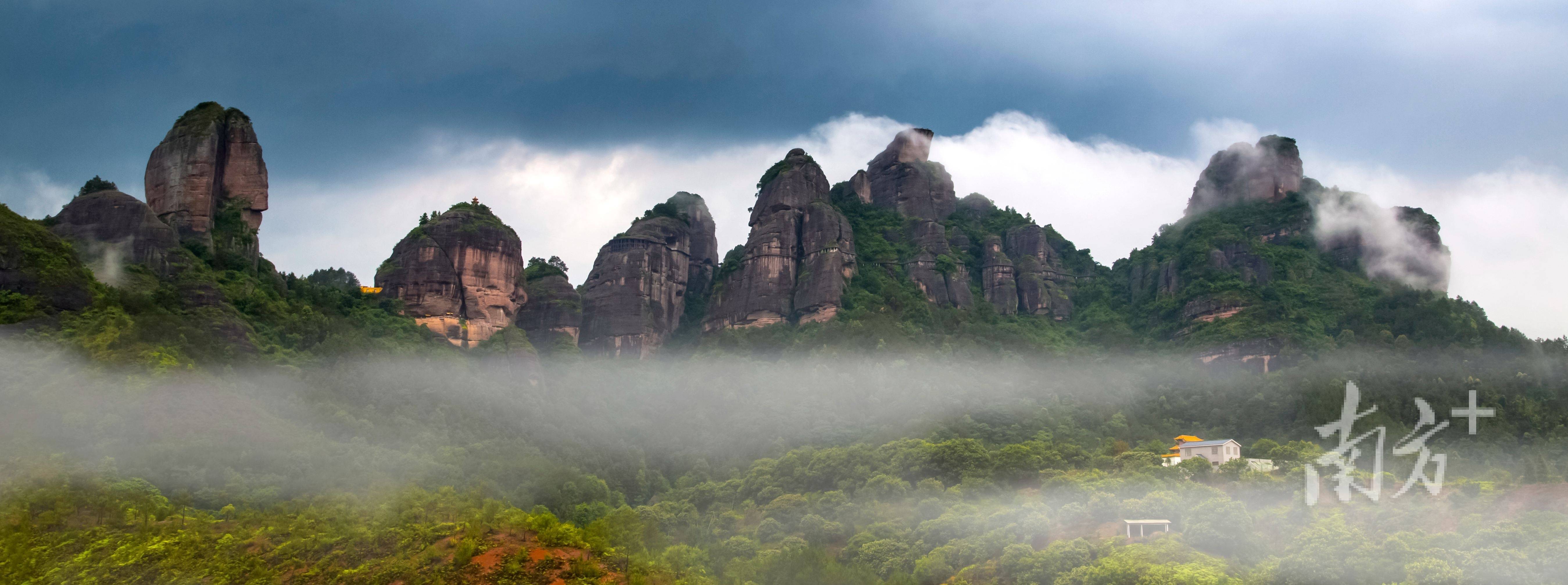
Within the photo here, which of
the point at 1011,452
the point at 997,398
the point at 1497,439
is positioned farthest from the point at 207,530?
the point at 1497,439

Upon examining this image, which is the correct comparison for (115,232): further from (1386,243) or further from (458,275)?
(1386,243)

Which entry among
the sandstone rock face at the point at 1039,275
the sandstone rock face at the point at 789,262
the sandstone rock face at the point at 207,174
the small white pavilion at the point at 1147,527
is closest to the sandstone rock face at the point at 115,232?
the sandstone rock face at the point at 207,174

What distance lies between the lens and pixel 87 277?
2183 inches

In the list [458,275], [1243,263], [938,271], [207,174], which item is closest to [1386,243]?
[1243,263]

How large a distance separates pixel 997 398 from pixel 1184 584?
114 feet

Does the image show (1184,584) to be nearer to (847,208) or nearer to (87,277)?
(87,277)

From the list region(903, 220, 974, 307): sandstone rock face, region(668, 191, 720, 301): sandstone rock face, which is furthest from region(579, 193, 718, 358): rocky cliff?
region(903, 220, 974, 307): sandstone rock face

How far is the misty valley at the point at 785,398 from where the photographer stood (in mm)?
43094

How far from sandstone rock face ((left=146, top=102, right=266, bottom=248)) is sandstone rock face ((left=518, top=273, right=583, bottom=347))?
21.0 metres

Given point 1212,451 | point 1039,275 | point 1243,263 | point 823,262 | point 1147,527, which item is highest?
point 1243,263

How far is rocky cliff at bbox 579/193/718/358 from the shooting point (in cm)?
9275

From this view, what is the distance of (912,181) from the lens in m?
111

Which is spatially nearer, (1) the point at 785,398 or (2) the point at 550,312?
(1) the point at 785,398

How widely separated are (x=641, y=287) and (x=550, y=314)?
30.6ft
